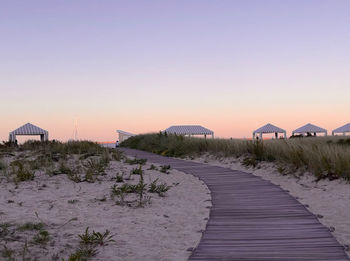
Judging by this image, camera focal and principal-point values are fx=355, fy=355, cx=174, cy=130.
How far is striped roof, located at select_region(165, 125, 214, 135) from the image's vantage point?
37434 mm

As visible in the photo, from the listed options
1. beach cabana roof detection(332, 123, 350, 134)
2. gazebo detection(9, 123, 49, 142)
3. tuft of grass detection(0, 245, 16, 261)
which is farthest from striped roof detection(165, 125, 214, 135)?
tuft of grass detection(0, 245, 16, 261)

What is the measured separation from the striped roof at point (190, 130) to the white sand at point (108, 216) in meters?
28.8

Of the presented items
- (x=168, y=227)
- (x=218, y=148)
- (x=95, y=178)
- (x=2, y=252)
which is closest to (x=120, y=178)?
(x=95, y=178)

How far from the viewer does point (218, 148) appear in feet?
46.4

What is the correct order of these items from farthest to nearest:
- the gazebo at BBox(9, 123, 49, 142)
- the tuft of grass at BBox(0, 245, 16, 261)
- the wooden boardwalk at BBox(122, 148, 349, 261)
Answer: the gazebo at BBox(9, 123, 49, 142)
the wooden boardwalk at BBox(122, 148, 349, 261)
the tuft of grass at BBox(0, 245, 16, 261)

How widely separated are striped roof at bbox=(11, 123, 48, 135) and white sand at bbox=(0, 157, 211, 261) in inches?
867

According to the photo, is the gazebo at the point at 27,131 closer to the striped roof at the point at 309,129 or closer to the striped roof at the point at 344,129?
the striped roof at the point at 309,129

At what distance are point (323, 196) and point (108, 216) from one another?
390 cm

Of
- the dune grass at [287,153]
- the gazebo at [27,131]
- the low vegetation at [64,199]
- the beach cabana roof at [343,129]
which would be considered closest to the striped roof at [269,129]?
the beach cabana roof at [343,129]

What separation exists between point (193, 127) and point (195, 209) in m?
33.4

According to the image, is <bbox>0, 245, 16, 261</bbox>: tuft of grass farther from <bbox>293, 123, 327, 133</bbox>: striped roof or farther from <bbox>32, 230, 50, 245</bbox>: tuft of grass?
<bbox>293, 123, 327, 133</bbox>: striped roof

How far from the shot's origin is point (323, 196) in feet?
21.4

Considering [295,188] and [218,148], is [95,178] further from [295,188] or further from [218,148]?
[218,148]

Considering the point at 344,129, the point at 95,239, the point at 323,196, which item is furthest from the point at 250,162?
the point at 344,129
